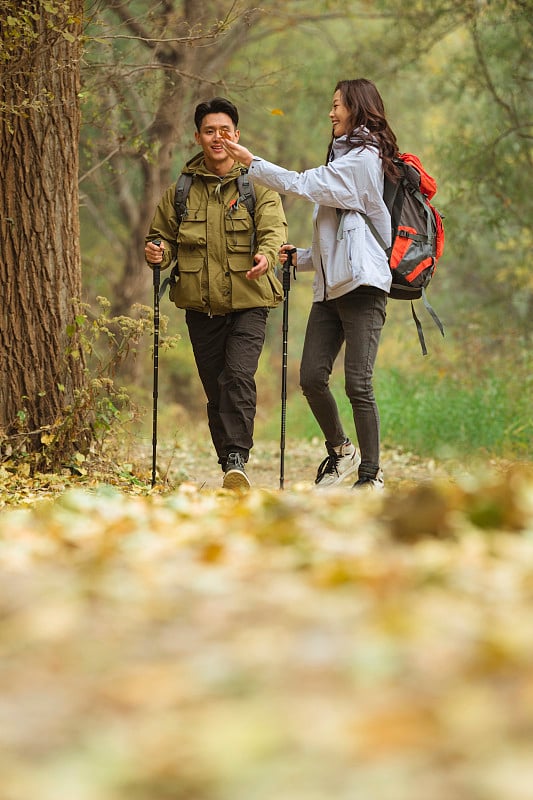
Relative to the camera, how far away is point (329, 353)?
21.9ft

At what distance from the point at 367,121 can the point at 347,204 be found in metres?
0.53

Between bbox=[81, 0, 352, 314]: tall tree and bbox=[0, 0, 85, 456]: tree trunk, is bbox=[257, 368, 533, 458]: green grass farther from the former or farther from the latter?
bbox=[0, 0, 85, 456]: tree trunk

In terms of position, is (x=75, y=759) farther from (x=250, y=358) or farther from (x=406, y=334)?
(x=406, y=334)

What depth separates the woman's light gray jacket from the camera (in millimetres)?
6258

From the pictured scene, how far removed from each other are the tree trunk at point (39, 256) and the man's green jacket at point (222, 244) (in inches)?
36.0

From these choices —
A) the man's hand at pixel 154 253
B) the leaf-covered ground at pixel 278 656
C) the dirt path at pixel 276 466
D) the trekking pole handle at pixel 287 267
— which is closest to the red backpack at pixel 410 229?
the trekking pole handle at pixel 287 267

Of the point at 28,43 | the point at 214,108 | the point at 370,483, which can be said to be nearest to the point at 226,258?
the point at 214,108

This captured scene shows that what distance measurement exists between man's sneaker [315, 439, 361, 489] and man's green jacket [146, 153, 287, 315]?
3.54ft

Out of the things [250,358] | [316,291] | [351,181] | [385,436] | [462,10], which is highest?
[462,10]

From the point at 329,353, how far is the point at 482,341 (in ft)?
28.3

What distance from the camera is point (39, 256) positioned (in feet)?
25.0

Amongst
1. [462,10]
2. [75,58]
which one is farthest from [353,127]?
[462,10]

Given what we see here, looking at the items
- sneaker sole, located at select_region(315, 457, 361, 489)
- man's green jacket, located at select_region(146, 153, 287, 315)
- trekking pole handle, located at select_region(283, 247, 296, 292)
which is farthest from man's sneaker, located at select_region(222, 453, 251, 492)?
trekking pole handle, located at select_region(283, 247, 296, 292)

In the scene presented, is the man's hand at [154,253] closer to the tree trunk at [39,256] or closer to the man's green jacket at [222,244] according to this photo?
the man's green jacket at [222,244]
